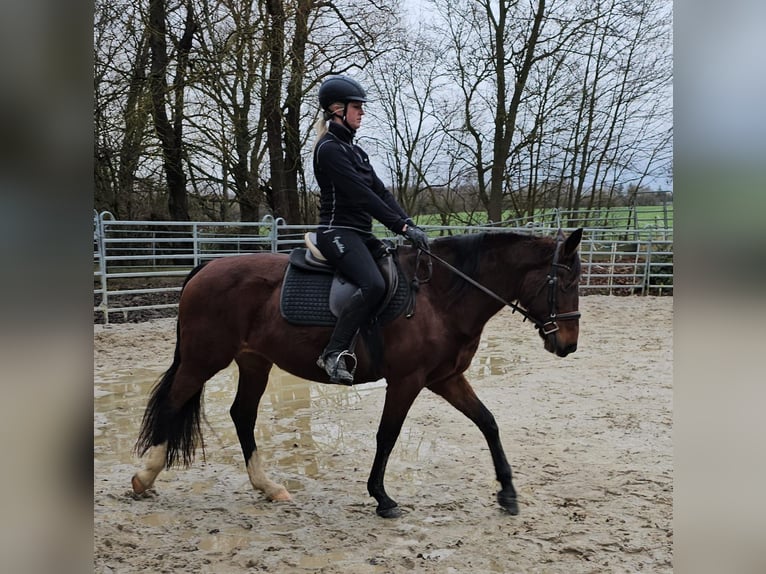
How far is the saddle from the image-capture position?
9.41 feet

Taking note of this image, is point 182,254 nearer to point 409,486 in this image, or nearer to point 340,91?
point 409,486

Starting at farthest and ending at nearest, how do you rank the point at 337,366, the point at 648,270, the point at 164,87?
1. the point at 648,270
2. the point at 164,87
3. the point at 337,366

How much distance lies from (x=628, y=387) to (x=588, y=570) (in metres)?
3.47

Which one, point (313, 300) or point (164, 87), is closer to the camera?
point (313, 300)

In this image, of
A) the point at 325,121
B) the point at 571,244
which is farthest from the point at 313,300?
the point at 571,244

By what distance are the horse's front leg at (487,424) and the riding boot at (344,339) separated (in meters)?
0.57

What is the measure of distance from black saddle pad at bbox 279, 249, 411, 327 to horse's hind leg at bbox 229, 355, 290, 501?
0.48m

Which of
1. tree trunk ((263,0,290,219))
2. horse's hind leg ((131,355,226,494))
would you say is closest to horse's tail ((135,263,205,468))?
horse's hind leg ((131,355,226,494))

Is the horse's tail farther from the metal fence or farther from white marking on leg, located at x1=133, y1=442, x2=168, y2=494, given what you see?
the metal fence

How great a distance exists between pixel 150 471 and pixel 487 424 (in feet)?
5.73

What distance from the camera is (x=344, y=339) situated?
2.78 metres

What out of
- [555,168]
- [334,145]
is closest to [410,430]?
[334,145]

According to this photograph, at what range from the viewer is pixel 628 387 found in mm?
5516
